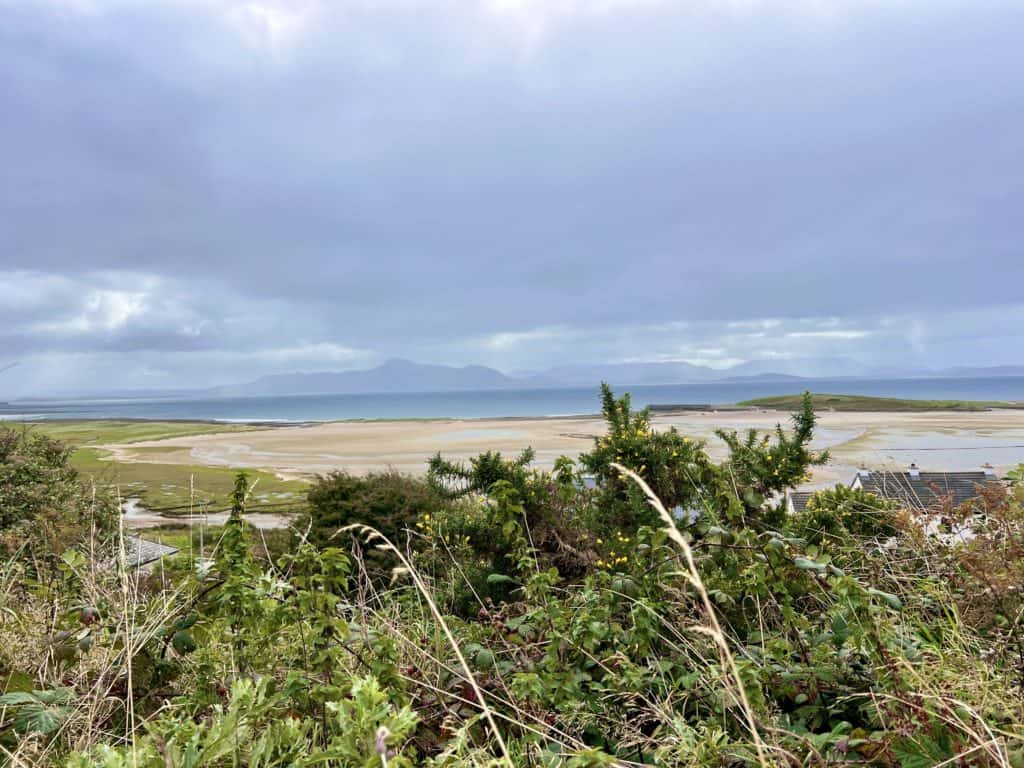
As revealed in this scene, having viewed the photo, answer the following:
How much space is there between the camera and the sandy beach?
29.4 meters

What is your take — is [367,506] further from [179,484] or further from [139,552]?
[179,484]

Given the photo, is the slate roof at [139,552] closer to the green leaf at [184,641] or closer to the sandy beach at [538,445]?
the green leaf at [184,641]

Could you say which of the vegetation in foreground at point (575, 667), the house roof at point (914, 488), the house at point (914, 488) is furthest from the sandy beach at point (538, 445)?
the vegetation in foreground at point (575, 667)

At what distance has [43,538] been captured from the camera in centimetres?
745

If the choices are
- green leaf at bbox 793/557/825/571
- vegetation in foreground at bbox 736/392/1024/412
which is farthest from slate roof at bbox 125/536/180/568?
vegetation in foreground at bbox 736/392/1024/412

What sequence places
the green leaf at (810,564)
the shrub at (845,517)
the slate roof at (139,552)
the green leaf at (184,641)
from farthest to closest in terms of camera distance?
the shrub at (845,517) < the slate roof at (139,552) < the green leaf at (184,641) < the green leaf at (810,564)

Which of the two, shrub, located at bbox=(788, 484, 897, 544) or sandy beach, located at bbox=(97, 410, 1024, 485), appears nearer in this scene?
shrub, located at bbox=(788, 484, 897, 544)

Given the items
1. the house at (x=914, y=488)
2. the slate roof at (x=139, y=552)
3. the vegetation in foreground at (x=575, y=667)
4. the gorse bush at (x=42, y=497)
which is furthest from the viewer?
the gorse bush at (x=42, y=497)

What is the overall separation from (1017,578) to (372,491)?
9.62 m

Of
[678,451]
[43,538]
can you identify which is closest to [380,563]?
[43,538]

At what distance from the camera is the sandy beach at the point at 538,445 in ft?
96.4

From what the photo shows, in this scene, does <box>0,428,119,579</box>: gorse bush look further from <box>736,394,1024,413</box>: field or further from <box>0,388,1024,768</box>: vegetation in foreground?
<box>736,394,1024,413</box>: field

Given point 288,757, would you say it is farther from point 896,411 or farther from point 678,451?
point 896,411

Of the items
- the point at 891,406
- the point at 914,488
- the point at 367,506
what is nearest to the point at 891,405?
the point at 891,406
